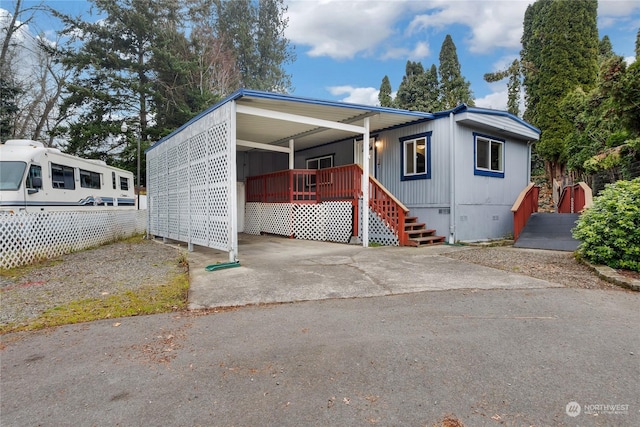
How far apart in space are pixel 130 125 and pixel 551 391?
76.5 ft

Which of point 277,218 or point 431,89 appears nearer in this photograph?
point 277,218

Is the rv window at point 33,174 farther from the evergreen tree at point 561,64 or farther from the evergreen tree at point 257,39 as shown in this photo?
the evergreen tree at point 257,39

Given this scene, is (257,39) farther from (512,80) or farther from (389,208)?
(389,208)

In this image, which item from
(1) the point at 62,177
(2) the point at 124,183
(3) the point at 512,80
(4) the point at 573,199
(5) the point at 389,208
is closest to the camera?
(5) the point at 389,208

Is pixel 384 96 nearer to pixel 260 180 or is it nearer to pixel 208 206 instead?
pixel 260 180

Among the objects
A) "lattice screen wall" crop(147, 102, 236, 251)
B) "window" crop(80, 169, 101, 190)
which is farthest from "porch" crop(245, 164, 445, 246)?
"window" crop(80, 169, 101, 190)

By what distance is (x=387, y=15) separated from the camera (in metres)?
13.9

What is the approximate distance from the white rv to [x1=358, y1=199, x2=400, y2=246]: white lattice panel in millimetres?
8900

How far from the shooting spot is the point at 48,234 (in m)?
7.73

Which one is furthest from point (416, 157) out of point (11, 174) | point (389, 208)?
point (11, 174)

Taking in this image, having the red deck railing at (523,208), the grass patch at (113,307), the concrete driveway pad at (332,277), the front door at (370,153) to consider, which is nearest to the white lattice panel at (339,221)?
the front door at (370,153)

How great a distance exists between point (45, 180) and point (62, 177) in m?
0.93

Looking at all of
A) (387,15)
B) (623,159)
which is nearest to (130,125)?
(387,15)

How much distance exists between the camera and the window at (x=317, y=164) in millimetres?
11594
